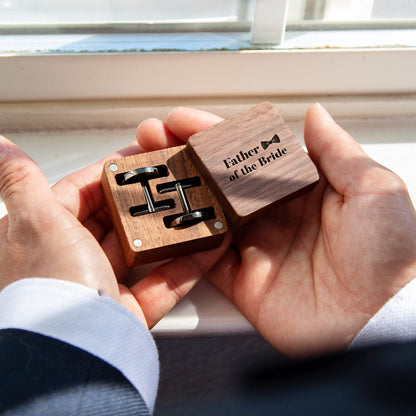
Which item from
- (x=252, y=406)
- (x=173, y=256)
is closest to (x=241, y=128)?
(x=173, y=256)

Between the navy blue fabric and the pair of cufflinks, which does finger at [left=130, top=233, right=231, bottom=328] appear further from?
the navy blue fabric

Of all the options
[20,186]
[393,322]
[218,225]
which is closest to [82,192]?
[20,186]

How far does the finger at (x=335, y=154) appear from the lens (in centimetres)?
66

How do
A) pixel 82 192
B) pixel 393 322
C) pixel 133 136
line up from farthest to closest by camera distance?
pixel 133 136 → pixel 82 192 → pixel 393 322

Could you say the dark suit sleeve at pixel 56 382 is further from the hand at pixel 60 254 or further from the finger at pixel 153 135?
the finger at pixel 153 135

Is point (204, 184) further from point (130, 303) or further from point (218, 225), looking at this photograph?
point (130, 303)

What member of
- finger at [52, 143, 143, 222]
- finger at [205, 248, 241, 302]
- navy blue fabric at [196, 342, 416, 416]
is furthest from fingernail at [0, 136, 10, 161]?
navy blue fabric at [196, 342, 416, 416]

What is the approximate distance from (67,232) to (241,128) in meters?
0.29

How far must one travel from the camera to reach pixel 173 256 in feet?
2.17

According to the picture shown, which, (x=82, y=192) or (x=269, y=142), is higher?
(x=269, y=142)

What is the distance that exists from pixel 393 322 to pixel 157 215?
0.35 meters

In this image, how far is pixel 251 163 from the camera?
66 centimetres

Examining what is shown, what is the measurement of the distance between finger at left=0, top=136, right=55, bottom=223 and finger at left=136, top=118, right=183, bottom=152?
0.59 ft

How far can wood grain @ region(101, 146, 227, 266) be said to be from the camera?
61 centimetres
